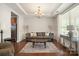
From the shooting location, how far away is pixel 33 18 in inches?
184

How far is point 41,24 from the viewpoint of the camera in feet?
15.6

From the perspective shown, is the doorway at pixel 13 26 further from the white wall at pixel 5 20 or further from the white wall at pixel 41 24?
the white wall at pixel 41 24

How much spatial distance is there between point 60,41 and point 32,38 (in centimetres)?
128

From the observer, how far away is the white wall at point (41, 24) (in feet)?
14.6

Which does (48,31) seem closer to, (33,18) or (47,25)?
A: (47,25)

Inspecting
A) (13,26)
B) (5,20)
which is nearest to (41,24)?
(5,20)

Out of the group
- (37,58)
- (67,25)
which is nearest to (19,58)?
(37,58)

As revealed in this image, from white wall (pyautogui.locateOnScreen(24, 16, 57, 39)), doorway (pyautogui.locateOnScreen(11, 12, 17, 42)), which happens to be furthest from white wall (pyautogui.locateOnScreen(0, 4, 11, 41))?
white wall (pyautogui.locateOnScreen(24, 16, 57, 39))

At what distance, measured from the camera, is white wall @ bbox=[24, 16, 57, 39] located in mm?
4438

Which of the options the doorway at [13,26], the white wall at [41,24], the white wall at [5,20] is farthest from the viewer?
the doorway at [13,26]

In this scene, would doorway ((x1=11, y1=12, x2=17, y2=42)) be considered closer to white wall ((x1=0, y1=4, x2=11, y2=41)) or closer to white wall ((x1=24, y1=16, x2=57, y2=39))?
white wall ((x1=0, y1=4, x2=11, y2=41))

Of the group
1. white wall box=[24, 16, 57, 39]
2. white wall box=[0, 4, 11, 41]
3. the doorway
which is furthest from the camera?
the doorway

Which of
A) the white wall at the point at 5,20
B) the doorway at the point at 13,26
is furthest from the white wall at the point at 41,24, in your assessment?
the doorway at the point at 13,26

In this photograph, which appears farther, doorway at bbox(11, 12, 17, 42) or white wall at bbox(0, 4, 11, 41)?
doorway at bbox(11, 12, 17, 42)
